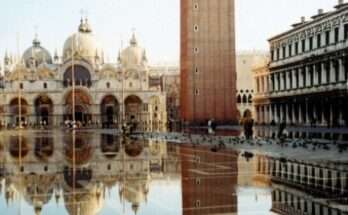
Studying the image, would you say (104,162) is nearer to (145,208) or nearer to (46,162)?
(46,162)

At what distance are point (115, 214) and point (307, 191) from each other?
441cm

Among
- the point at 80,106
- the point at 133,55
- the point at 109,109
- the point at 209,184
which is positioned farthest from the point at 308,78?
the point at 133,55

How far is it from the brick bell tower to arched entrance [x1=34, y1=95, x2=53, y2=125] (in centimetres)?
3767

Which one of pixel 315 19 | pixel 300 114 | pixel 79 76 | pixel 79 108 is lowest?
pixel 300 114

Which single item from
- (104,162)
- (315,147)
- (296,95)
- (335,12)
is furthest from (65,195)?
(296,95)

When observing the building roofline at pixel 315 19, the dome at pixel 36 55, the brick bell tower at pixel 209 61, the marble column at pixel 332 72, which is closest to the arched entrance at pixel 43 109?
the dome at pixel 36 55

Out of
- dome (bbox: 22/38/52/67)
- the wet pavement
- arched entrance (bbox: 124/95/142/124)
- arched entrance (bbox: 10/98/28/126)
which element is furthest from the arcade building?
dome (bbox: 22/38/52/67)

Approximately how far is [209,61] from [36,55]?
52.6 m

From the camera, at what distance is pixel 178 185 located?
14000 millimetres

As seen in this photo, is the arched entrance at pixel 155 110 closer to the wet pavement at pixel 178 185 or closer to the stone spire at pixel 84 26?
the stone spire at pixel 84 26

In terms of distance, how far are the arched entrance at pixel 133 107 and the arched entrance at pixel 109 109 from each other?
1820mm

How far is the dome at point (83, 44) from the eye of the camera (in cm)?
10619

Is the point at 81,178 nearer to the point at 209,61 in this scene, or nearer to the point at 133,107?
the point at 209,61

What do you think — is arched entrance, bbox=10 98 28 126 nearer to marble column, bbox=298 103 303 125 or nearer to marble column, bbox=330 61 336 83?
marble column, bbox=298 103 303 125
